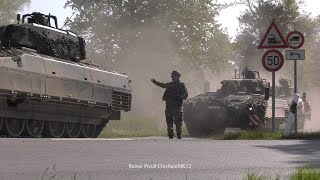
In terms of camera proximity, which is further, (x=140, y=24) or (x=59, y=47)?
(x=140, y=24)

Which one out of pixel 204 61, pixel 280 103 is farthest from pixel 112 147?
pixel 204 61

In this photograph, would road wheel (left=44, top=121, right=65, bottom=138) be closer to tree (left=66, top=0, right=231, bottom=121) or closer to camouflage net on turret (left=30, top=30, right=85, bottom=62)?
camouflage net on turret (left=30, top=30, right=85, bottom=62)

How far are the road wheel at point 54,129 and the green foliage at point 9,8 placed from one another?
4700 cm

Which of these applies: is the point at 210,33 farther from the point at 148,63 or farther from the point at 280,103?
the point at 280,103

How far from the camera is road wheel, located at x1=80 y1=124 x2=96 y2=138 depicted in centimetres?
2372

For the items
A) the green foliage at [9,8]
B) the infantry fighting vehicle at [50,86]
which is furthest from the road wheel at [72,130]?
the green foliage at [9,8]

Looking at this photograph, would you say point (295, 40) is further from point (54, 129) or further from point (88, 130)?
point (88, 130)

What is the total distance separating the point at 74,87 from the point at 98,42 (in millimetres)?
29892

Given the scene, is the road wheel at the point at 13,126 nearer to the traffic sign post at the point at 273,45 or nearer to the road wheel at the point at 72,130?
the road wheel at the point at 72,130

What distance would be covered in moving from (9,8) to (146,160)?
62111 mm

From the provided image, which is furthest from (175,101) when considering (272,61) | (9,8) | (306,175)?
(9,8)

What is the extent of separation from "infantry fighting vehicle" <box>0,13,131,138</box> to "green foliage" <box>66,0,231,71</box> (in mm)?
25594

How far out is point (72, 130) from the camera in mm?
23125

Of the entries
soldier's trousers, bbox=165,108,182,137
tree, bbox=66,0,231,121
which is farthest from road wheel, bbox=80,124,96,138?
tree, bbox=66,0,231,121
